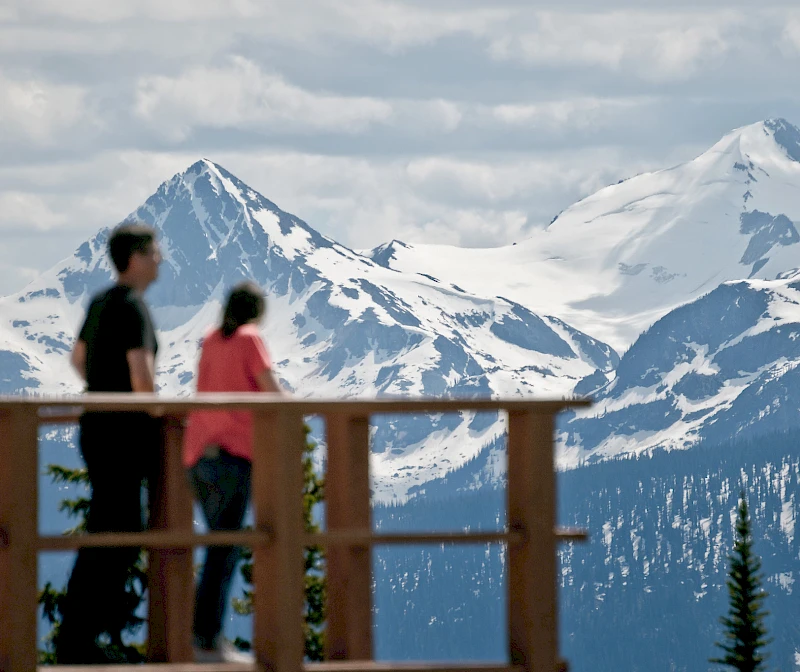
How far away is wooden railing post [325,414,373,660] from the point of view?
916 cm

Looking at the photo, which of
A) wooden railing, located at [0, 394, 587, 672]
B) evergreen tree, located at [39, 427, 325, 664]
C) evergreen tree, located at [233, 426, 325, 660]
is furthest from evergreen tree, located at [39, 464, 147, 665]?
wooden railing, located at [0, 394, 587, 672]

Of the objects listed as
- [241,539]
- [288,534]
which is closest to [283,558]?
[288,534]

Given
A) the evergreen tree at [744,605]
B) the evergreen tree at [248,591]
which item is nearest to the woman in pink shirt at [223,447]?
the evergreen tree at [248,591]

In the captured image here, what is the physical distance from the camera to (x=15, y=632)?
7758 millimetres

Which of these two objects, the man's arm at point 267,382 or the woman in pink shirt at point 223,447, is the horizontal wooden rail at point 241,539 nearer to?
the woman in pink shirt at point 223,447

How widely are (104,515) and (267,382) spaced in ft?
3.63

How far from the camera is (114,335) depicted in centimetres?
932

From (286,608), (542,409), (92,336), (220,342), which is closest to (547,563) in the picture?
(542,409)

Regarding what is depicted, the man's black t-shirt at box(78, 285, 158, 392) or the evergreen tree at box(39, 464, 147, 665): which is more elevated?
the man's black t-shirt at box(78, 285, 158, 392)

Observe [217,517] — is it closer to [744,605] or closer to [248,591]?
[248,591]

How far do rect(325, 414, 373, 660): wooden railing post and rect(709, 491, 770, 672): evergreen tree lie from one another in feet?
213

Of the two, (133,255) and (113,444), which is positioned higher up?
(133,255)

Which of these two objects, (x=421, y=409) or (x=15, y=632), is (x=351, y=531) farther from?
(x=15, y=632)

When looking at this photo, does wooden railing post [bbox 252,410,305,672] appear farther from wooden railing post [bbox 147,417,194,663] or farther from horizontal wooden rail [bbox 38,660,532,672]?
wooden railing post [bbox 147,417,194,663]
